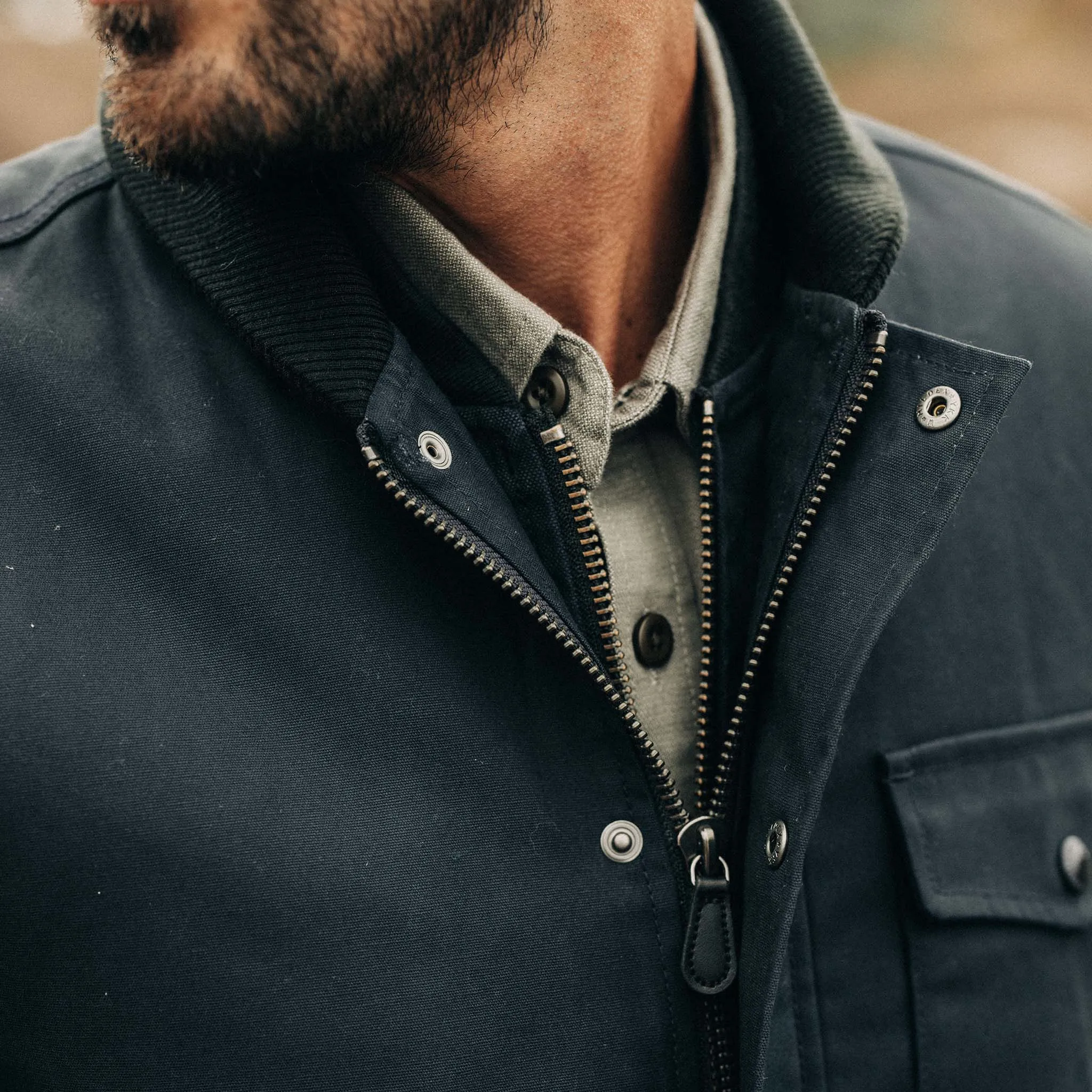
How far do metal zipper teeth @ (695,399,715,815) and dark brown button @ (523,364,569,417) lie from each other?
200 mm

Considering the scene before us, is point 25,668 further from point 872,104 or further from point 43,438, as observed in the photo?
point 872,104

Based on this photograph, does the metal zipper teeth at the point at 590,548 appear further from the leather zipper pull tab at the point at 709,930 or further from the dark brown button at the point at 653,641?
the leather zipper pull tab at the point at 709,930

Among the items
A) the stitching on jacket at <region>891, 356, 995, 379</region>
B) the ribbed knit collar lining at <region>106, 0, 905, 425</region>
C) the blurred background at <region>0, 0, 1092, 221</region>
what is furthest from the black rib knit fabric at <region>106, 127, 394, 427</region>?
the blurred background at <region>0, 0, 1092, 221</region>

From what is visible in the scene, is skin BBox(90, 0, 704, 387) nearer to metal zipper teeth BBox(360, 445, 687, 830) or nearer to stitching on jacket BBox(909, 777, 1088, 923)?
metal zipper teeth BBox(360, 445, 687, 830)

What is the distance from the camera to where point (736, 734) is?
5.11ft

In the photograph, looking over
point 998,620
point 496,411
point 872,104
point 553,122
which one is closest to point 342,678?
point 496,411

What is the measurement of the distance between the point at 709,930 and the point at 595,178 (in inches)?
43.3

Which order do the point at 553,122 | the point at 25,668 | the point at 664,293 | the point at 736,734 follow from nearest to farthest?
the point at 25,668, the point at 736,734, the point at 553,122, the point at 664,293

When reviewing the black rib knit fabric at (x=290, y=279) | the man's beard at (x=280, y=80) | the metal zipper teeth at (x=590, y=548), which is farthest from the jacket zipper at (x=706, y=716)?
the man's beard at (x=280, y=80)

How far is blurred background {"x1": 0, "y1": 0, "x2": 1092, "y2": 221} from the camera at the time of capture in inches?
361

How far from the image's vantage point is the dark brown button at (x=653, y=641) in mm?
1627

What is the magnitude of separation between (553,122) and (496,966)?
1.16 metres

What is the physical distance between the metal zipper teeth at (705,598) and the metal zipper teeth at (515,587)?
12cm

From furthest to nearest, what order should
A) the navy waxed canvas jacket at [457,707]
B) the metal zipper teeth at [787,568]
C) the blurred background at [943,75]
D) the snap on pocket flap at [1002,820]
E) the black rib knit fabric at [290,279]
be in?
the blurred background at [943,75]
the snap on pocket flap at [1002,820]
the metal zipper teeth at [787,568]
the black rib knit fabric at [290,279]
the navy waxed canvas jacket at [457,707]
